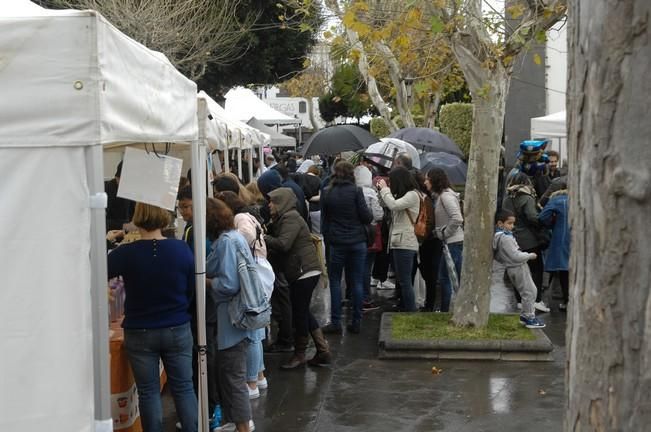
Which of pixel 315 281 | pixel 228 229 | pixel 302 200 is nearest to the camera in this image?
pixel 228 229

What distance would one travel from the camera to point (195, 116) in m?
5.41

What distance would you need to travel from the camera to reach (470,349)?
8.66 m

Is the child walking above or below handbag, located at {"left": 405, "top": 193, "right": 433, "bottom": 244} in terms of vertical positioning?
below

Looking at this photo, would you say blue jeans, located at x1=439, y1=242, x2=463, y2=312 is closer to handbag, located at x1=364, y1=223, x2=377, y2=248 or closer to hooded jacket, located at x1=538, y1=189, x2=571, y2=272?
handbag, located at x1=364, y1=223, x2=377, y2=248

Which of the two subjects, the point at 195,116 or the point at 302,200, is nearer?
the point at 195,116

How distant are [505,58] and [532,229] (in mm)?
2635

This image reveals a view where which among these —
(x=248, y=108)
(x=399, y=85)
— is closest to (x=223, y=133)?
(x=399, y=85)

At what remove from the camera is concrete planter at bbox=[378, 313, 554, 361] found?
8633 mm

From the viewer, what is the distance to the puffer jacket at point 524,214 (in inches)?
410

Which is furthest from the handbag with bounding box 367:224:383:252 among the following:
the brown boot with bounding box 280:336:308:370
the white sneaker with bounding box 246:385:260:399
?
the white sneaker with bounding box 246:385:260:399

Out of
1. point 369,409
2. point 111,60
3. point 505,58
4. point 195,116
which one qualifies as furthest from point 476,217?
point 111,60

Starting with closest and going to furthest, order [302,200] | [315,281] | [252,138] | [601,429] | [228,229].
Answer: [601,429] → [228,229] → [315,281] → [302,200] → [252,138]

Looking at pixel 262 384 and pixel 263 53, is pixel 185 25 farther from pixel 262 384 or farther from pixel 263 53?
pixel 262 384

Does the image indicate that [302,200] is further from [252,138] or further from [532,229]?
[252,138]
